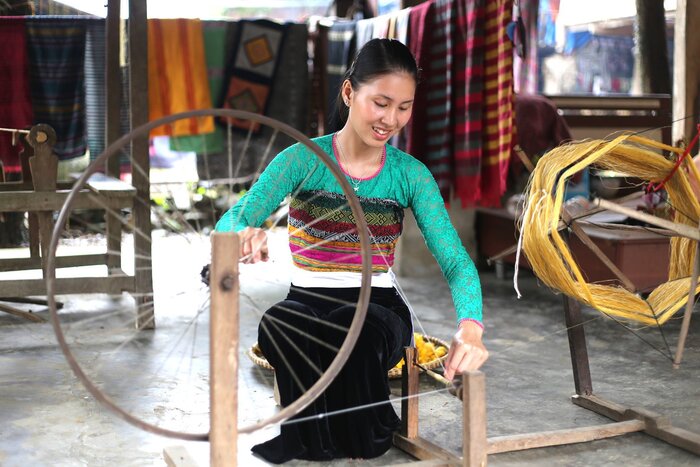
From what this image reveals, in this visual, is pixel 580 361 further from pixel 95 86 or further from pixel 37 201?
pixel 95 86

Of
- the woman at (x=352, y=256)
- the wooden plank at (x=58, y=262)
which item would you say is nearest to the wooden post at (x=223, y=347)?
the woman at (x=352, y=256)

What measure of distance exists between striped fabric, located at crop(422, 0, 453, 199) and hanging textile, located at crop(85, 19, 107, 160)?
1.79 meters

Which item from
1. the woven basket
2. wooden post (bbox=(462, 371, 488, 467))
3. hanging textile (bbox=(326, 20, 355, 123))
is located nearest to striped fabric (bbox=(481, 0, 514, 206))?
the woven basket

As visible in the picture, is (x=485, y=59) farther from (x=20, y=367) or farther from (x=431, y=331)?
(x=20, y=367)

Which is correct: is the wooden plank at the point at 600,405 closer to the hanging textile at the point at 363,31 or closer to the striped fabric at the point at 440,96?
the striped fabric at the point at 440,96

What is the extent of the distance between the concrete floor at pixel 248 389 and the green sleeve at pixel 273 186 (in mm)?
187

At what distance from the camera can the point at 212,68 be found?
5.31 metres

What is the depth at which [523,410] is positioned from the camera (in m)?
2.89

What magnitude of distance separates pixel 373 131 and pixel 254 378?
130 centimetres

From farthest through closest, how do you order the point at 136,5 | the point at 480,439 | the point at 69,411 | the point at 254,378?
the point at 136,5, the point at 254,378, the point at 69,411, the point at 480,439

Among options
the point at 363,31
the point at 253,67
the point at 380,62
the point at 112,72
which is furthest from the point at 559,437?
the point at 253,67

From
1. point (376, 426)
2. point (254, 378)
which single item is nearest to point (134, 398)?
point (254, 378)

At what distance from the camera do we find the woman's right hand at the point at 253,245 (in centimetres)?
189

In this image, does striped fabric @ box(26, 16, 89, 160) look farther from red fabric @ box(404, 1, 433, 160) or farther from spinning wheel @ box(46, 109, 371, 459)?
red fabric @ box(404, 1, 433, 160)
